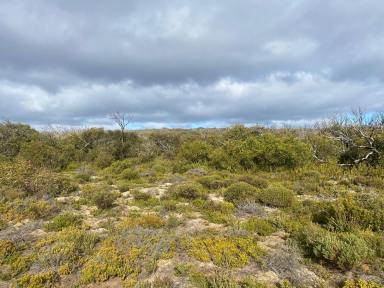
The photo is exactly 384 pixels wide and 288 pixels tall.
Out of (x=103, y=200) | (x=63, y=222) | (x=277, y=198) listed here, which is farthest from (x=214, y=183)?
(x=63, y=222)

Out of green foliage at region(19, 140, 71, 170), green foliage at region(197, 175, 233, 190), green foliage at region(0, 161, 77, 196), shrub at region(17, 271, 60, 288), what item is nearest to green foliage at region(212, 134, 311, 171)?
green foliage at region(197, 175, 233, 190)

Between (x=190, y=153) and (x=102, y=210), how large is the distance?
39.2 ft

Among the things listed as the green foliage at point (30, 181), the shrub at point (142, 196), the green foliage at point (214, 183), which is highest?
the green foliage at point (30, 181)

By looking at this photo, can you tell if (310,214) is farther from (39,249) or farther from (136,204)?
(39,249)

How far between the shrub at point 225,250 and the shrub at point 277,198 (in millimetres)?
3377

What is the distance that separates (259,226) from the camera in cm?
753

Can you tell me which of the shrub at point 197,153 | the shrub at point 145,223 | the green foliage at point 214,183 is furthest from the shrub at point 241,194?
the shrub at point 197,153

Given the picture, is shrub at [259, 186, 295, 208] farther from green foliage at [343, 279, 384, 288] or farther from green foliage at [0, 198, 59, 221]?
green foliage at [0, 198, 59, 221]

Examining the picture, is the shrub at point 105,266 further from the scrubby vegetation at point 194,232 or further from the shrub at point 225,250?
the shrub at point 225,250

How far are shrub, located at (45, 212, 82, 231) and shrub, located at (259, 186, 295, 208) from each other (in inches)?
231

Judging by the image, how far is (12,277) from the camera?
5422 millimetres

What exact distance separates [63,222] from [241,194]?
5.84m

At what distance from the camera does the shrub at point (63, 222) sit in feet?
25.5

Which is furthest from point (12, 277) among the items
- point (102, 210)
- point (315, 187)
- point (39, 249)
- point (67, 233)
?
point (315, 187)
